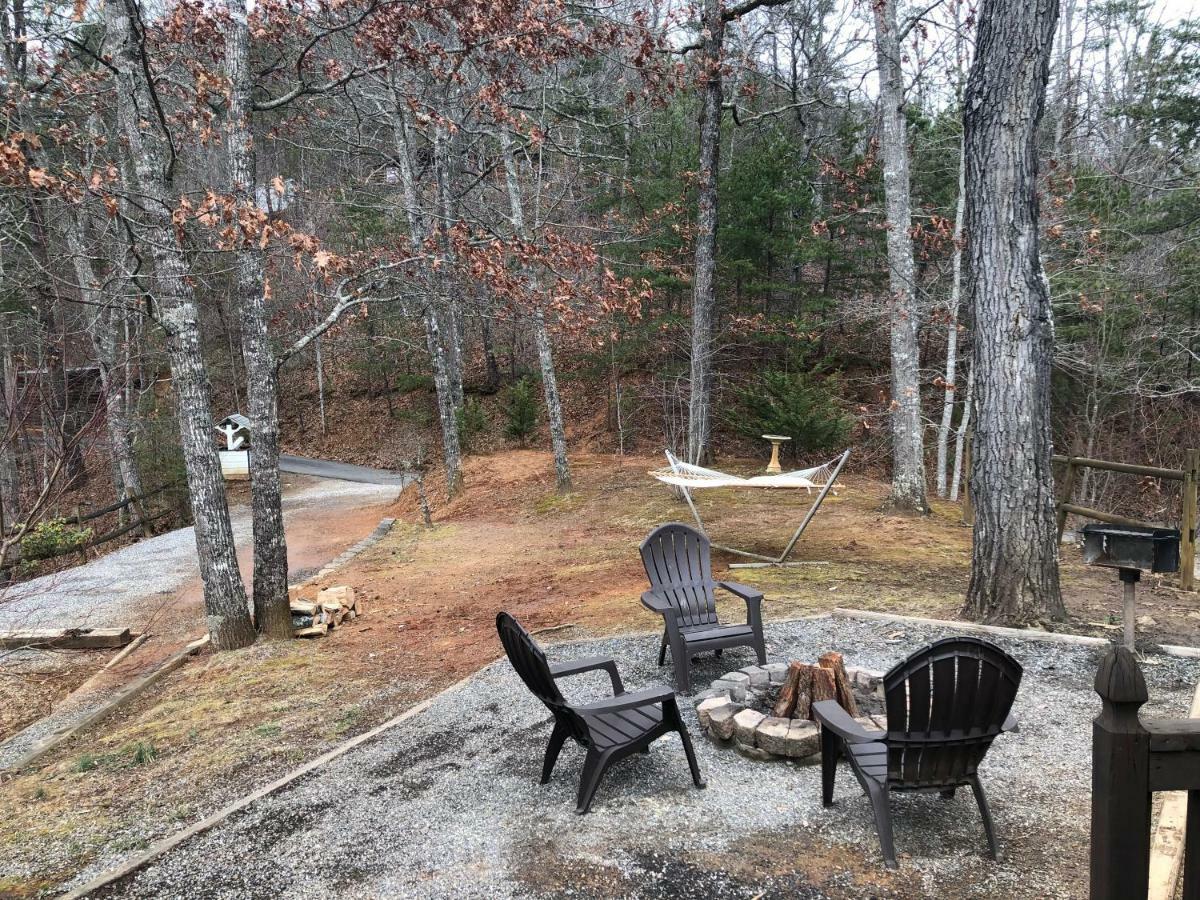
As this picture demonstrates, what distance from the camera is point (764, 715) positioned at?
333 cm

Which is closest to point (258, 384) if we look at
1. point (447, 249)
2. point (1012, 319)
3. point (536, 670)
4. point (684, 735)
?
point (447, 249)

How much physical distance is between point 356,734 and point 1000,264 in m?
4.84

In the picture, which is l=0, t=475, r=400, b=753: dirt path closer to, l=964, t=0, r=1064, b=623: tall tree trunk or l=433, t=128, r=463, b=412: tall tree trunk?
l=433, t=128, r=463, b=412: tall tree trunk

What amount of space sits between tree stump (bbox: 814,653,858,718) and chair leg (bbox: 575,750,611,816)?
1.09 m

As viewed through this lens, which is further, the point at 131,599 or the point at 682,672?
the point at 131,599

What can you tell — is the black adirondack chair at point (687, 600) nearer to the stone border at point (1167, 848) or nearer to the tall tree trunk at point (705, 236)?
Result: the stone border at point (1167, 848)

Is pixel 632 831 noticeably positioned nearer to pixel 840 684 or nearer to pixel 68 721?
pixel 840 684

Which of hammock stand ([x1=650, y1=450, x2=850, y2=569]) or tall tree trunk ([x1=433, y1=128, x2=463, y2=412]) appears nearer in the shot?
hammock stand ([x1=650, y1=450, x2=850, y2=569])

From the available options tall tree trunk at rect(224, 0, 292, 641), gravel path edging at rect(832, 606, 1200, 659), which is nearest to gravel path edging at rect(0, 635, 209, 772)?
tall tree trunk at rect(224, 0, 292, 641)

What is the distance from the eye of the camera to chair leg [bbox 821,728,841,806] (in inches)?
107

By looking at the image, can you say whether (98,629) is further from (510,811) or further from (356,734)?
(510,811)

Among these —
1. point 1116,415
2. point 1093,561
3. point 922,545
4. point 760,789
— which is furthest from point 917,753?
point 1116,415

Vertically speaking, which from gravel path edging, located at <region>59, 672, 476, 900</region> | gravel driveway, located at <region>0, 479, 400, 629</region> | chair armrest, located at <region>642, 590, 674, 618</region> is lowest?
gravel driveway, located at <region>0, 479, 400, 629</region>

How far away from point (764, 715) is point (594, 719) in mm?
794
